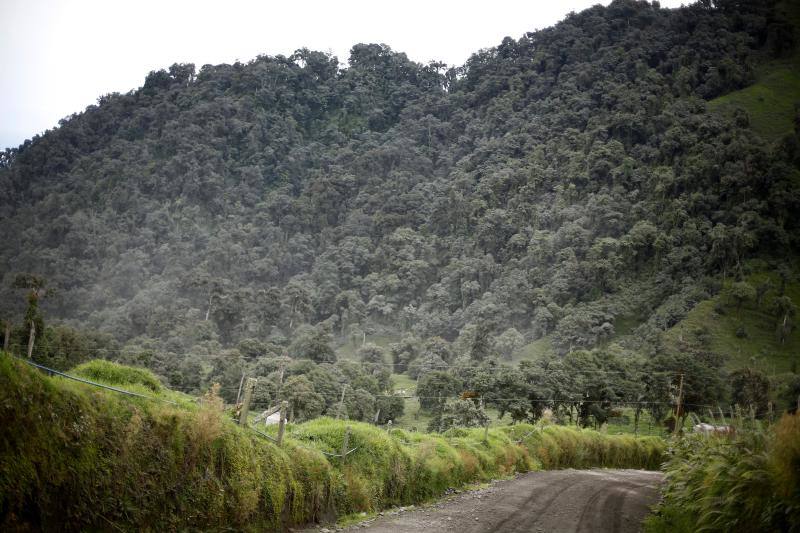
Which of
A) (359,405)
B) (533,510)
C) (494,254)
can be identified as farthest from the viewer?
(494,254)

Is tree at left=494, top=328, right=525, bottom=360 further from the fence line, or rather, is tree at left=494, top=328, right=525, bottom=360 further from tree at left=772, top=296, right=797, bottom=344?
the fence line

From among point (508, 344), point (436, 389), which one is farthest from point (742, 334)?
point (436, 389)

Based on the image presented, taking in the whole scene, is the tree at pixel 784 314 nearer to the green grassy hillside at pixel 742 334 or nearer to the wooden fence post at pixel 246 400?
the green grassy hillside at pixel 742 334

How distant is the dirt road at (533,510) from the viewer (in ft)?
41.0

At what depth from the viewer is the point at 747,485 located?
8.46 meters

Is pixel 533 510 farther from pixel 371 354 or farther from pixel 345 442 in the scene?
pixel 371 354

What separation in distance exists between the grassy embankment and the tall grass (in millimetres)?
6830

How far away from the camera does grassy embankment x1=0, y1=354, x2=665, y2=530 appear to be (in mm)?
6484

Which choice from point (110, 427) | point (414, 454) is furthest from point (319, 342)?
point (110, 427)

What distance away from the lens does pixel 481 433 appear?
24109 mm

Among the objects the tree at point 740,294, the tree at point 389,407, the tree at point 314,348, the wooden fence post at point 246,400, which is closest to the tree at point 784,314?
the tree at point 740,294

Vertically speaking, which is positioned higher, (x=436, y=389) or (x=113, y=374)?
(x=113, y=374)

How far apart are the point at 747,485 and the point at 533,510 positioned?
7.36 meters

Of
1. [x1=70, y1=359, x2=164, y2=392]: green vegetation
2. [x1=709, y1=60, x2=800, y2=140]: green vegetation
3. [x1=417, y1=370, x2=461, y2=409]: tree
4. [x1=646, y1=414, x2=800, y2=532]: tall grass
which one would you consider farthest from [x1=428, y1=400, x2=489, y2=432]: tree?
[x1=709, y1=60, x2=800, y2=140]: green vegetation
